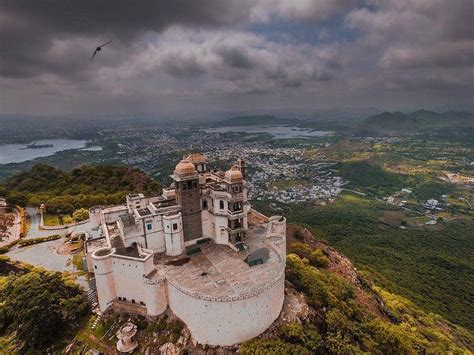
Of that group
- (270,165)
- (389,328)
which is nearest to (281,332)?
(389,328)

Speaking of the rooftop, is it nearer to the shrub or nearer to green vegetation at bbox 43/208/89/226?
the shrub

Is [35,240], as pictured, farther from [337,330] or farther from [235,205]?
[337,330]

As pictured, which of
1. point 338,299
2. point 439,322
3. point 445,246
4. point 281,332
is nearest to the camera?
point 281,332

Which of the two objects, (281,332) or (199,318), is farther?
(281,332)

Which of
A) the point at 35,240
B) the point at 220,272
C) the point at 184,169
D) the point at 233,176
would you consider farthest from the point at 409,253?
the point at 35,240

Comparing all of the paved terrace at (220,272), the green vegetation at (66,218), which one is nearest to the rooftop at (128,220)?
the paved terrace at (220,272)

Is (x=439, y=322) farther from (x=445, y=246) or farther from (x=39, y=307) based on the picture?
(x=39, y=307)

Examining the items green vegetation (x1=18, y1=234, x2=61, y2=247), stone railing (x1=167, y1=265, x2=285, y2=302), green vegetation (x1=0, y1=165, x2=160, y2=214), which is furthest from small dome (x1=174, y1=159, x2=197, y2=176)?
green vegetation (x1=0, y1=165, x2=160, y2=214)
